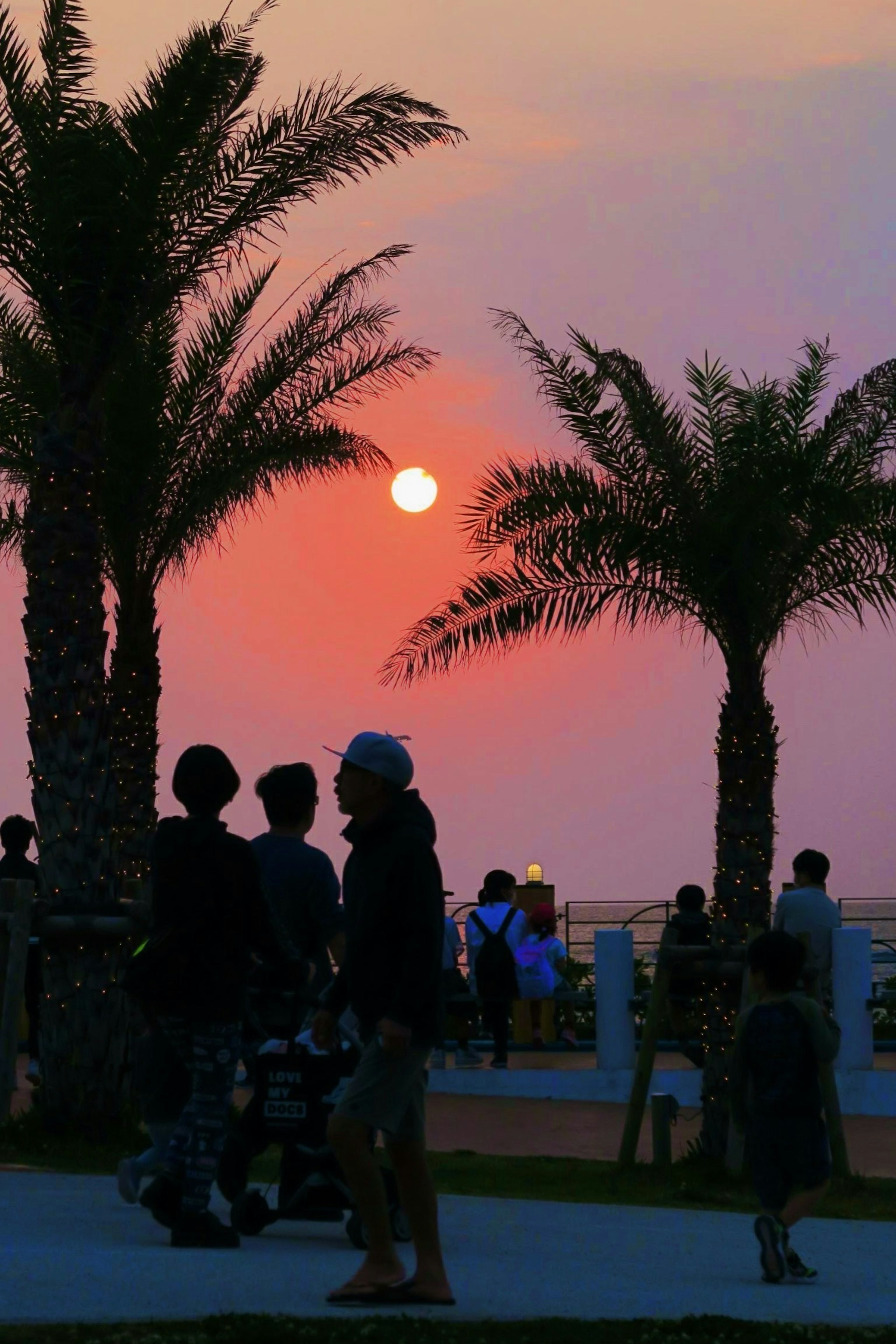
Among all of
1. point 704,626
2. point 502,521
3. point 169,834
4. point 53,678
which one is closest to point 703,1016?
point 704,626

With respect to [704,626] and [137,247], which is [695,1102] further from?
[137,247]

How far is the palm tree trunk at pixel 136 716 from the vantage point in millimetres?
17641

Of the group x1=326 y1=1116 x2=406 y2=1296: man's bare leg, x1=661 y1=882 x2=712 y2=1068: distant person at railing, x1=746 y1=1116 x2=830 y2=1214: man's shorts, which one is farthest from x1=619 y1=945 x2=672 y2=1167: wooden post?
x1=326 y1=1116 x2=406 y2=1296: man's bare leg

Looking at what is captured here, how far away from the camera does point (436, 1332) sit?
552 cm

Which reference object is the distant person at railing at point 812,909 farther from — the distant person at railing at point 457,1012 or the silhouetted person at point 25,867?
the silhouetted person at point 25,867

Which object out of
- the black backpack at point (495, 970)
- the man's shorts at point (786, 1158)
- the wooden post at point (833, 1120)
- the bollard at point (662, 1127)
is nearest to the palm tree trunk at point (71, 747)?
the bollard at point (662, 1127)

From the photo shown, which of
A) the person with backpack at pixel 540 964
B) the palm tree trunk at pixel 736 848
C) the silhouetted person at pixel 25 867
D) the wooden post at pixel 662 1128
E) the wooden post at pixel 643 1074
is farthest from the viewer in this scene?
the person with backpack at pixel 540 964

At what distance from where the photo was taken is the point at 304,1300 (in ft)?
19.6

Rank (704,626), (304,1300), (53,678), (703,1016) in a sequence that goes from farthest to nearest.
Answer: (704,626), (703,1016), (53,678), (304,1300)

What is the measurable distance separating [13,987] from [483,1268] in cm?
489

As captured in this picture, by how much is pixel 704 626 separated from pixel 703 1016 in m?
2.91

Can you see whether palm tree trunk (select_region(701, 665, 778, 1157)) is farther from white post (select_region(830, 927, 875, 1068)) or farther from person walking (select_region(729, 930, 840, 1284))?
person walking (select_region(729, 930, 840, 1284))

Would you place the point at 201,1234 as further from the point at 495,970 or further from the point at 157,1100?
the point at 495,970

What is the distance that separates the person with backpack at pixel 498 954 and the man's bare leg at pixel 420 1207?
39.6 ft
